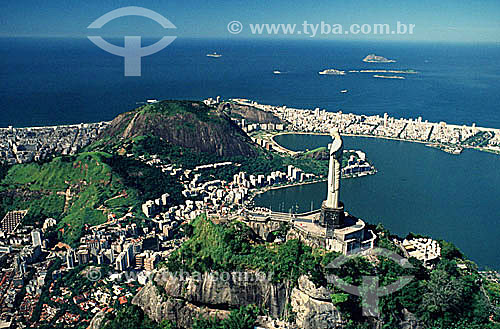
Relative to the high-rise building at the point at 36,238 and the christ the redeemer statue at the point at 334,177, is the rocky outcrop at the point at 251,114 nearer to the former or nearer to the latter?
the high-rise building at the point at 36,238

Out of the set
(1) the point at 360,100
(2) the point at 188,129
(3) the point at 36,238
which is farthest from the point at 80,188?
(1) the point at 360,100

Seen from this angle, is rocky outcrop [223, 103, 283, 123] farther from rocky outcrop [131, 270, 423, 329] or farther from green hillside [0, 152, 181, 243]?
rocky outcrop [131, 270, 423, 329]

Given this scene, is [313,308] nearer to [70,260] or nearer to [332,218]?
[332,218]

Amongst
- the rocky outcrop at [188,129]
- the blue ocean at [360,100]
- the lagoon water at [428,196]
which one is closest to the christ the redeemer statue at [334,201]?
the lagoon water at [428,196]

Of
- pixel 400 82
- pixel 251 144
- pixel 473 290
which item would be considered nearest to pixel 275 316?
pixel 473 290

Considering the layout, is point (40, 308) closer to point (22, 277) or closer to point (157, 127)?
point (22, 277)

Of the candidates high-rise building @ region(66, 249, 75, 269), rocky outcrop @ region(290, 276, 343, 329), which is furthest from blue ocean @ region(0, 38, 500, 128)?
rocky outcrop @ region(290, 276, 343, 329)
